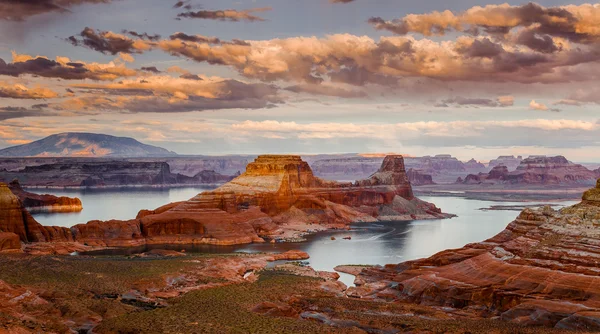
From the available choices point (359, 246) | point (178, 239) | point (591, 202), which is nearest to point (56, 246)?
point (178, 239)

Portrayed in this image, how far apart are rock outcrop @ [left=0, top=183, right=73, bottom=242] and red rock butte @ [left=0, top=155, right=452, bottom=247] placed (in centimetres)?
13

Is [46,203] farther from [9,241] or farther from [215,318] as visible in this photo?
[215,318]

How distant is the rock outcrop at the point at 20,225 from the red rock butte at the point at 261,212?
0.41ft

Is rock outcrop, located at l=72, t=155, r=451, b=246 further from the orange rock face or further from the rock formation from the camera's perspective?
the rock formation

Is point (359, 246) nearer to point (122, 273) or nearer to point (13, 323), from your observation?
point (122, 273)

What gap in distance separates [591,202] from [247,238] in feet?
193

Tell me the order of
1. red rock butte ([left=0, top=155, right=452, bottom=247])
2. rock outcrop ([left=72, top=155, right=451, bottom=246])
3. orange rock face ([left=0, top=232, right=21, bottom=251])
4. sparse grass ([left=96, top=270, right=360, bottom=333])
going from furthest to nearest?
1. rock outcrop ([left=72, top=155, right=451, bottom=246])
2. red rock butte ([left=0, top=155, right=452, bottom=247])
3. orange rock face ([left=0, top=232, right=21, bottom=251])
4. sparse grass ([left=96, top=270, right=360, bottom=333])

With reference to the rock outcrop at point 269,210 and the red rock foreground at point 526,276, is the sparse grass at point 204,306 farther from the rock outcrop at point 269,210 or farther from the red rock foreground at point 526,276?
the rock outcrop at point 269,210

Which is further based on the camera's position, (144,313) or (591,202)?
(591,202)

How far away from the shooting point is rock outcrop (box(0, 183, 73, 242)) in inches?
3317

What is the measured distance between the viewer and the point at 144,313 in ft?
142

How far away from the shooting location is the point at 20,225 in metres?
85.2

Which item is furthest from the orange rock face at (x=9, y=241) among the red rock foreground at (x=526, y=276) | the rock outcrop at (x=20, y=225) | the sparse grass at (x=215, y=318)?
the red rock foreground at (x=526, y=276)

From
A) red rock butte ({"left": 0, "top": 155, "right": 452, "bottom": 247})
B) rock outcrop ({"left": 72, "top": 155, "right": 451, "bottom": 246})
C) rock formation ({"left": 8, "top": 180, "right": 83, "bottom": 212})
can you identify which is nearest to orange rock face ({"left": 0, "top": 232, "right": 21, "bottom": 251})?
red rock butte ({"left": 0, "top": 155, "right": 452, "bottom": 247})
